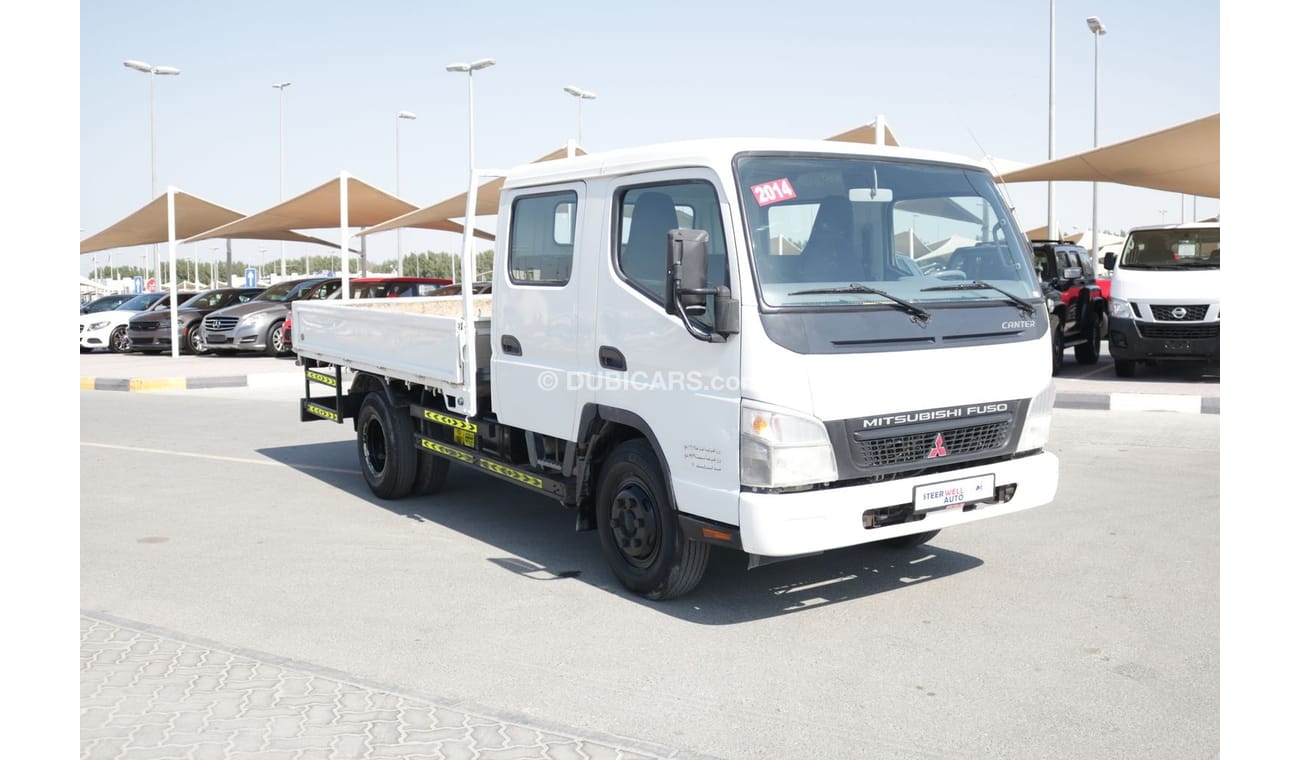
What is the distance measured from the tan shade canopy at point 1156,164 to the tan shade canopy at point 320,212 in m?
12.7

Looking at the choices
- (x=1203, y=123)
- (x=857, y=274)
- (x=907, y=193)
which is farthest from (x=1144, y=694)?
(x=1203, y=123)

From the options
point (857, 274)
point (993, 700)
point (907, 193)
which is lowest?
point (993, 700)

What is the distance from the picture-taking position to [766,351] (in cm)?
505

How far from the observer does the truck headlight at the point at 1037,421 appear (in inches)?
229

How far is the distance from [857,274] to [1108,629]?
78.4 inches

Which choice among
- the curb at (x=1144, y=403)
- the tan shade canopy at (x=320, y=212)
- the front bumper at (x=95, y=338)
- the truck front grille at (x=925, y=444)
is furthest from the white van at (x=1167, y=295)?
the front bumper at (x=95, y=338)

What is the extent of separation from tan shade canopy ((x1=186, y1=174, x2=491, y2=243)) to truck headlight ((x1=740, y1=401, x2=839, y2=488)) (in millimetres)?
18928

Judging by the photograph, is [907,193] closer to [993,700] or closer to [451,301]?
[993,700]

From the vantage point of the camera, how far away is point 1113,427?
1163cm

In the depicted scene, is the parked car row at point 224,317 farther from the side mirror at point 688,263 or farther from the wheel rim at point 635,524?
the side mirror at point 688,263

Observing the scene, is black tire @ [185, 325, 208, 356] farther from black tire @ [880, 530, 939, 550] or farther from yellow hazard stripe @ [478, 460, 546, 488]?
black tire @ [880, 530, 939, 550]

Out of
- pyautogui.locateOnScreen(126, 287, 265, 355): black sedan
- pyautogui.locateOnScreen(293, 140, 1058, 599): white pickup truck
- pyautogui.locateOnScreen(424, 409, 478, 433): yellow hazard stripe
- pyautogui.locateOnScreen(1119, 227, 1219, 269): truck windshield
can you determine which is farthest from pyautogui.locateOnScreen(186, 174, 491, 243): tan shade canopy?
pyautogui.locateOnScreen(293, 140, 1058, 599): white pickup truck

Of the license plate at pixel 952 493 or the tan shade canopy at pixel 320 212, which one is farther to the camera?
the tan shade canopy at pixel 320 212

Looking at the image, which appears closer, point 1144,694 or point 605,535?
point 1144,694
